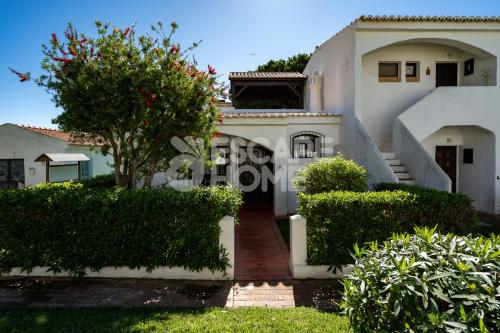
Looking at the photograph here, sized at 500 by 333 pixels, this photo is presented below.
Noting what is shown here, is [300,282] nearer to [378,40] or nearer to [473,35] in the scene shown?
[378,40]

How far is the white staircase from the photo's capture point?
11098mm

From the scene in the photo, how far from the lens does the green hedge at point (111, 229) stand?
658cm

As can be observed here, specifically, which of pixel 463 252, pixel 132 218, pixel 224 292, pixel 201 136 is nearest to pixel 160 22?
pixel 201 136

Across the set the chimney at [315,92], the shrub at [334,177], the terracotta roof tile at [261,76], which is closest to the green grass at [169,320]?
the shrub at [334,177]

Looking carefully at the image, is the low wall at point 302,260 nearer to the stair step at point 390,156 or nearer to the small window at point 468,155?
the stair step at point 390,156

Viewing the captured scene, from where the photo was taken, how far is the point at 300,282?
675cm

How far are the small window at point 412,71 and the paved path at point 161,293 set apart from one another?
1171cm

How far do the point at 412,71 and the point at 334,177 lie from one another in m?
8.89

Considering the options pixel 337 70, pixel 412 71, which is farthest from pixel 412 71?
pixel 337 70

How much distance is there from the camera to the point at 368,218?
673 centimetres

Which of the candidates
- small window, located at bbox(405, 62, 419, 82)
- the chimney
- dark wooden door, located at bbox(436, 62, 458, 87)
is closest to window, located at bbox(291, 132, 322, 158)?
the chimney

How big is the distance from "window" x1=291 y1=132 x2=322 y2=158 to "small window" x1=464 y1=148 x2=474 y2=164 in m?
7.32

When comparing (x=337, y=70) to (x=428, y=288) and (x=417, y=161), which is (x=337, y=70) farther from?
(x=428, y=288)

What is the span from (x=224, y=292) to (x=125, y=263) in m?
2.34
